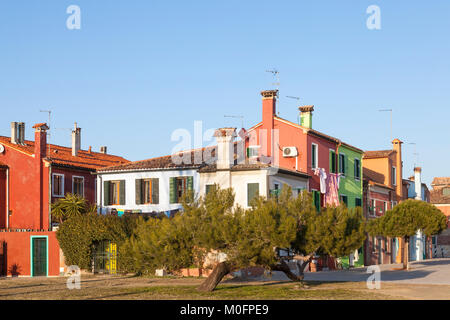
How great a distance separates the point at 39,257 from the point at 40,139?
8945 millimetres

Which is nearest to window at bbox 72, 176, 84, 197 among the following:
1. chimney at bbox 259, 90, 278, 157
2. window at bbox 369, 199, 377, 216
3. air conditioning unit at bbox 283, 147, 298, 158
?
chimney at bbox 259, 90, 278, 157

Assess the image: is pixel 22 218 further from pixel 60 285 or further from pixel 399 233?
pixel 399 233

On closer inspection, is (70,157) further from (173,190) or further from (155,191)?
(173,190)

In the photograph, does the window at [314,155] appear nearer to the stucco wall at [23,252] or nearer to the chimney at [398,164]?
the stucco wall at [23,252]

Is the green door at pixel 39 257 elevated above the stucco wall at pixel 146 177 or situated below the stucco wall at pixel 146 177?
below

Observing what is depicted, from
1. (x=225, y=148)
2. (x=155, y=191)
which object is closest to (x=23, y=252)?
(x=155, y=191)

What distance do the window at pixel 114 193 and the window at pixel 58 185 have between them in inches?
153

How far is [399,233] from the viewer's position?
45844 millimetres

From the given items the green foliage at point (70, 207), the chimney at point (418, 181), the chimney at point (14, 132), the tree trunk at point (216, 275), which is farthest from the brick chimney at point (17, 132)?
the chimney at point (418, 181)

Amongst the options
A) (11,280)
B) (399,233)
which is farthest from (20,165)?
(399,233)

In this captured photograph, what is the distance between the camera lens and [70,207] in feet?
147

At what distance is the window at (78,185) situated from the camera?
49.6 metres

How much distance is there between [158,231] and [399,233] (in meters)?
23.4

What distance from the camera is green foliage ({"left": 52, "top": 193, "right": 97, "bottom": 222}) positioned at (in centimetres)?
4466
